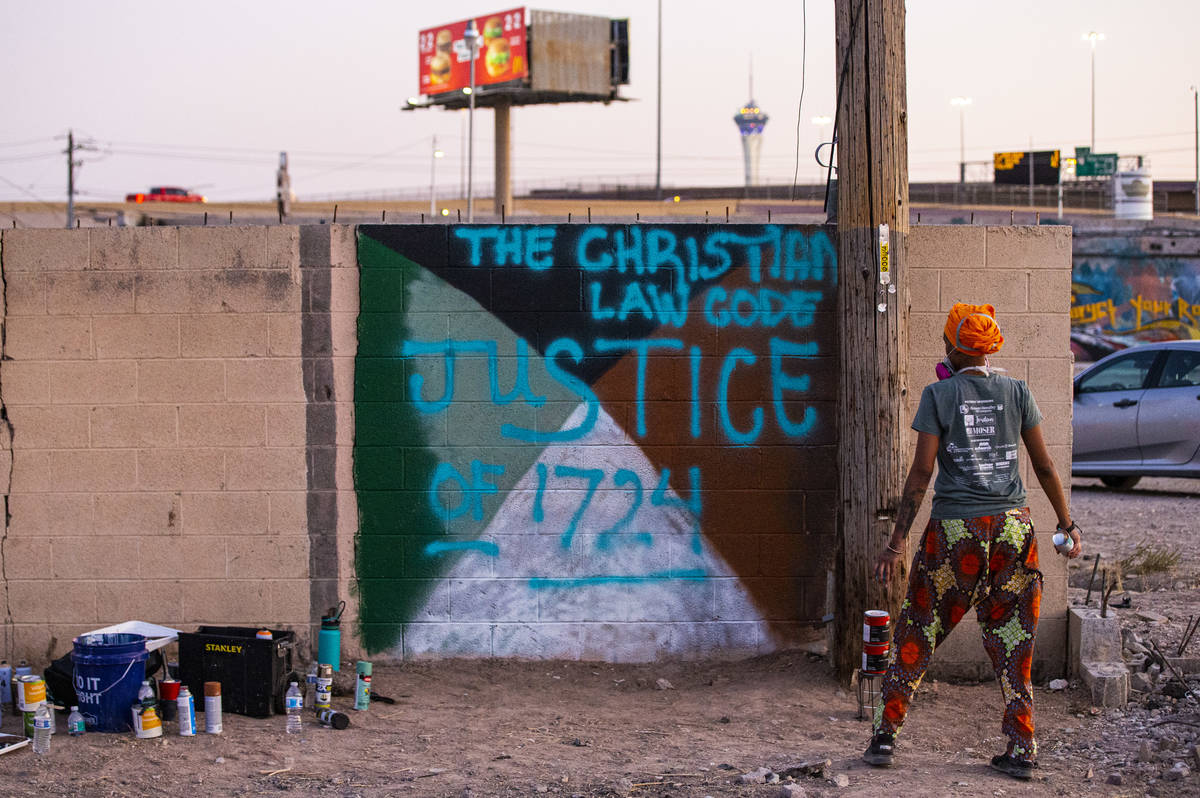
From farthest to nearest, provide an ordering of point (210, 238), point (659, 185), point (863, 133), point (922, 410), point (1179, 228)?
point (659, 185)
point (1179, 228)
point (210, 238)
point (863, 133)
point (922, 410)

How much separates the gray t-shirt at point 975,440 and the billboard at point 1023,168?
179 feet

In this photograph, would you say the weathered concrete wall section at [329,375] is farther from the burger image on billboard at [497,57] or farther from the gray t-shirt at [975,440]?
the burger image on billboard at [497,57]

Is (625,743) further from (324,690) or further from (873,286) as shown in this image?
(873,286)

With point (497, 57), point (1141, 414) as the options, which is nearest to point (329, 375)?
point (1141, 414)

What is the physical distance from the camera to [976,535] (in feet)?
15.4

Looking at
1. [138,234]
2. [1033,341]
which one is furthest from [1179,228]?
[138,234]

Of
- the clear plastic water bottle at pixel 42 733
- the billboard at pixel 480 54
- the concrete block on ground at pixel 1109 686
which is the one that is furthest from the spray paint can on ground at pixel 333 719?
the billboard at pixel 480 54

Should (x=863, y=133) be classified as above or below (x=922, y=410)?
above

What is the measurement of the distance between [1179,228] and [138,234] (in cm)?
3051

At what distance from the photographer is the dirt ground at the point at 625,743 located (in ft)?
15.5

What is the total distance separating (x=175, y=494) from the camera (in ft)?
20.7

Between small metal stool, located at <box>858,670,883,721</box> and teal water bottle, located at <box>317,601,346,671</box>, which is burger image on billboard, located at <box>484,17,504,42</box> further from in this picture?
small metal stool, located at <box>858,670,883,721</box>

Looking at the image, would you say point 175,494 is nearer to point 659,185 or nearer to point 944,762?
point 944,762

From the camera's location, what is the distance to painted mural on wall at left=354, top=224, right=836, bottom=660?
6262mm
